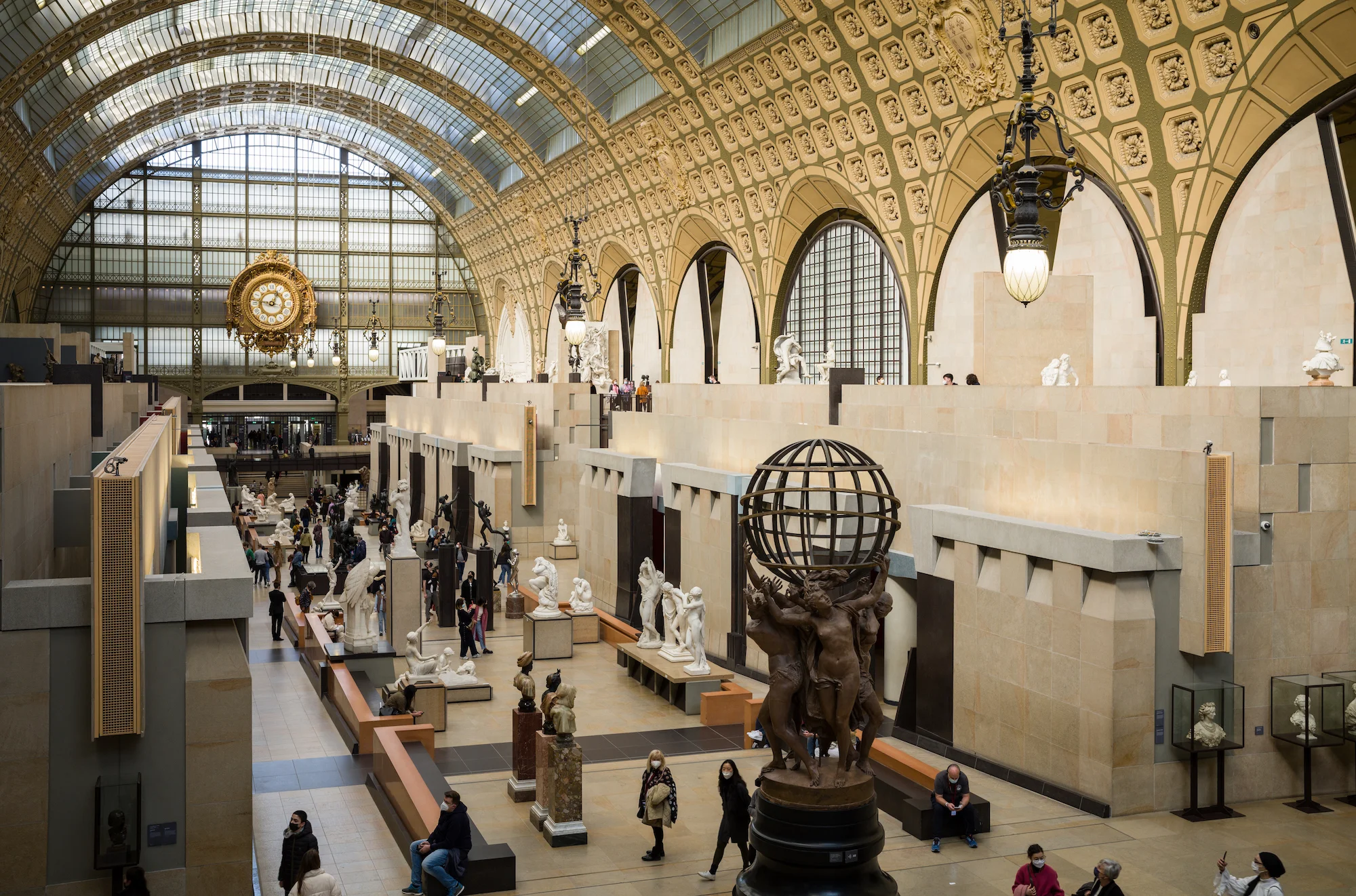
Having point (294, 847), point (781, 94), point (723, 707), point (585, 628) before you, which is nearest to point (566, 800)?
point (294, 847)

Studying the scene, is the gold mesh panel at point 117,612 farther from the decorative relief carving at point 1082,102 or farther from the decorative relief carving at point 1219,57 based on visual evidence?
the decorative relief carving at point 1082,102

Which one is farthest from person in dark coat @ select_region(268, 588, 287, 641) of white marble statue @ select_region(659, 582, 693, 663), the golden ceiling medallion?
the golden ceiling medallion

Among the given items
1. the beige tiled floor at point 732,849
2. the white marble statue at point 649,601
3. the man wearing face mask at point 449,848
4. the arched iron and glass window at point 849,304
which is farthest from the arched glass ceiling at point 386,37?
the man wearing face mask at point 449,848

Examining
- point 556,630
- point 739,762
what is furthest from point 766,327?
point 739,762

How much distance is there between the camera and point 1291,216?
1942 cm

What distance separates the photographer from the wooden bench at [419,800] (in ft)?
35.1

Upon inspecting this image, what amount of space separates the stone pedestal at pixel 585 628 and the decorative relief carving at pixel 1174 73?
42.4 feet

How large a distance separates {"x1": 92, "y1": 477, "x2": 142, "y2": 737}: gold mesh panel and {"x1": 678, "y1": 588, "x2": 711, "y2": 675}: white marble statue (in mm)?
9315

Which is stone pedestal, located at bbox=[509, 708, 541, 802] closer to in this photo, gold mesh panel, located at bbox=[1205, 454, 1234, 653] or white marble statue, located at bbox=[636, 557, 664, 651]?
white marble statue, located at bbox=[636, 557, 664, 651]

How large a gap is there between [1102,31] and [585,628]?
43.1 feet

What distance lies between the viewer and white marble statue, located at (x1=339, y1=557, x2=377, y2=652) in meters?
19.0

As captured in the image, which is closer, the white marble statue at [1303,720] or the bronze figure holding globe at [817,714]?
the bronze figure holding globe at [817,714]

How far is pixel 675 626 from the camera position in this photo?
1861 centimetres

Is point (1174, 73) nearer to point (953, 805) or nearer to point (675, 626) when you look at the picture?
point (675, 626)
